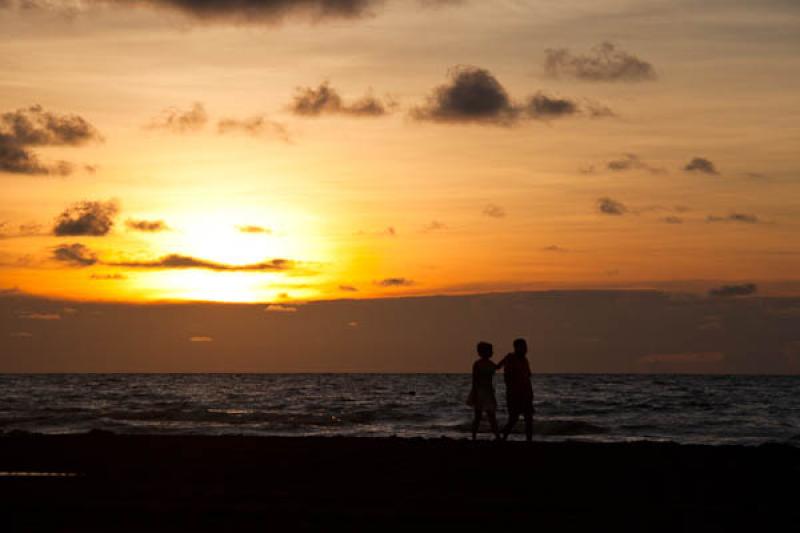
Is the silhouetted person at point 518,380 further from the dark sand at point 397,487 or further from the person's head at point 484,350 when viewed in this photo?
the dark sand at point 397,487

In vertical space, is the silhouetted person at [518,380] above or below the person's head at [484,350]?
below

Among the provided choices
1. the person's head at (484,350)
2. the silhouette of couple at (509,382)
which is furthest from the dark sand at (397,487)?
the person's head at (484,350)

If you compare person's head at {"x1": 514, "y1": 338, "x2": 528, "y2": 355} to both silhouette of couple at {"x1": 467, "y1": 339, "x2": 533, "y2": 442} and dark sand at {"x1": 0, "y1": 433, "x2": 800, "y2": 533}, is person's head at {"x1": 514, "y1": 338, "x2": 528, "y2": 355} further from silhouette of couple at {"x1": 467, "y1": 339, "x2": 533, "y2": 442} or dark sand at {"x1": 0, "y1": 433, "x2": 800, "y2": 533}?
dark sand at {"x1": 0, "y1": 433, "x2": 800, "y2": 533}

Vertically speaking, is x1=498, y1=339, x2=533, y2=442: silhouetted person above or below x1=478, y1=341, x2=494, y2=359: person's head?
below

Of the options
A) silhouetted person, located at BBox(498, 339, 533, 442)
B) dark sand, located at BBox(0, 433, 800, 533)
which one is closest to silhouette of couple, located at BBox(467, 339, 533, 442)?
silhouetted person, located at BBox(498, 339, 533, 442)

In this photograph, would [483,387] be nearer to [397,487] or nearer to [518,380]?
[518,380]

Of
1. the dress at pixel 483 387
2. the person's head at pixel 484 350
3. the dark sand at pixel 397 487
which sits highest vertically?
the person's head at pixel 484 350

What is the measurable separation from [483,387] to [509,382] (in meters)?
0.53

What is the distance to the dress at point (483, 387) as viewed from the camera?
20125mm

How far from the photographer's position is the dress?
20125 millimetres

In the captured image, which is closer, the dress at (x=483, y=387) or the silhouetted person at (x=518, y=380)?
the silhouetted person at (x=518, y=380)

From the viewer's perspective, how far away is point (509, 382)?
2014 centimetres

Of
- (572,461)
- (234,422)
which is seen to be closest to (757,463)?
(572,461)

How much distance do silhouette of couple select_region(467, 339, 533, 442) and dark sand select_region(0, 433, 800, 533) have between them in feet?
2.31
